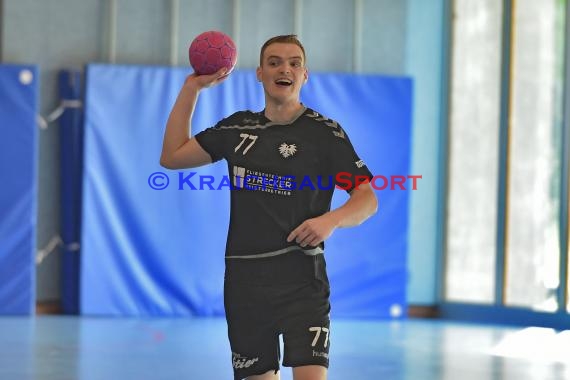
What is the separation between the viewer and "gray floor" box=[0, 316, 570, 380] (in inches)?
243

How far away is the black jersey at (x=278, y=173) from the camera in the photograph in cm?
328

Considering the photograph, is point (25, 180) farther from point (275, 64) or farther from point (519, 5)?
point (275, 64)

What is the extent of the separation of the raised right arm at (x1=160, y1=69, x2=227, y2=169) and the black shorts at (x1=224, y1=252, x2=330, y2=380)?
0.41 metres

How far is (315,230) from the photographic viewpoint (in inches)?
120

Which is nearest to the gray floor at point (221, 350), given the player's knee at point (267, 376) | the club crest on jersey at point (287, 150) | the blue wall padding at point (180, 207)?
the blue wall padding at point (180, 207)

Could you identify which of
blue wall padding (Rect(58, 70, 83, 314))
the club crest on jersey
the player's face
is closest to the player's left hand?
the club crest on jersey

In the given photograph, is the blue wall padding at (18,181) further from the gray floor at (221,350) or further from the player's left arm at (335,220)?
the player's left arm at (335,220)

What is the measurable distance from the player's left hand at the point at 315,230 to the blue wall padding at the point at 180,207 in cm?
684

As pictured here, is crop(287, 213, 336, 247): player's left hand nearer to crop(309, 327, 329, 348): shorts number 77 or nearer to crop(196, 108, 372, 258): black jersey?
crop(196, 108, 372, 258): black jersey

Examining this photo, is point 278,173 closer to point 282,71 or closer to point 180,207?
point 282,71

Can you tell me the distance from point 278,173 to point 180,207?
22.0 feet

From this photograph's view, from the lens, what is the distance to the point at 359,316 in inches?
399

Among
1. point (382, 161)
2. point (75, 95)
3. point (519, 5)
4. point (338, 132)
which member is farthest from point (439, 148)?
point (338, 132)

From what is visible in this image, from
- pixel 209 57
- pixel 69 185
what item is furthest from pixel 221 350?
pixel 209 57
